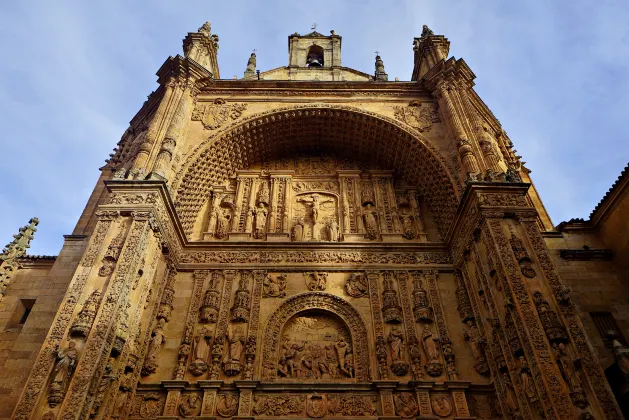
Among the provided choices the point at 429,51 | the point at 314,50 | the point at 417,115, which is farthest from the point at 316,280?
the point at 314,50

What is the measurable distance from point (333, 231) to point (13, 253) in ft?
24.5

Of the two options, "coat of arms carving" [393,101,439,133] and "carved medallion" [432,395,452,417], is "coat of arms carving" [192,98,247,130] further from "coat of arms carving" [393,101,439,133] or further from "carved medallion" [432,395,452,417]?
"carved medallion" [432,395,452,417]

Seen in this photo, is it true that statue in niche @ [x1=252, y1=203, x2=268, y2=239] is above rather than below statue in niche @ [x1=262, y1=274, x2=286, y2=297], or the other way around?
above

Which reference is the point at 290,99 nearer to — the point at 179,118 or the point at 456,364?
the point at 179,118

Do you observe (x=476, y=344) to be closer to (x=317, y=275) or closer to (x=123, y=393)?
(x=317, y=275)

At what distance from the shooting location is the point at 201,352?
362 inches

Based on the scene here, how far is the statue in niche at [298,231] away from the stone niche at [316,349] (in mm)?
2107

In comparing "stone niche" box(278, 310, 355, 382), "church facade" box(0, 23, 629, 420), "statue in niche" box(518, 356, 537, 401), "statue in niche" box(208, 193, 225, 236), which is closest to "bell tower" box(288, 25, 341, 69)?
"church facade" box(0, 23, 629, 420)

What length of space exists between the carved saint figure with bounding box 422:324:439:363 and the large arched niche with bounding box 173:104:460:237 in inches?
117

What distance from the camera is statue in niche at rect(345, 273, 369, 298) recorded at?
34.0 feet

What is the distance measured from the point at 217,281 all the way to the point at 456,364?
18.4 ft

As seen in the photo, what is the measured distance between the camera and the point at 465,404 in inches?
333

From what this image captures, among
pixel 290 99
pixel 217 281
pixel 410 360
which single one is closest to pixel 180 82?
pixel 290 99

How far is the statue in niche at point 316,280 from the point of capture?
34.3 ft
